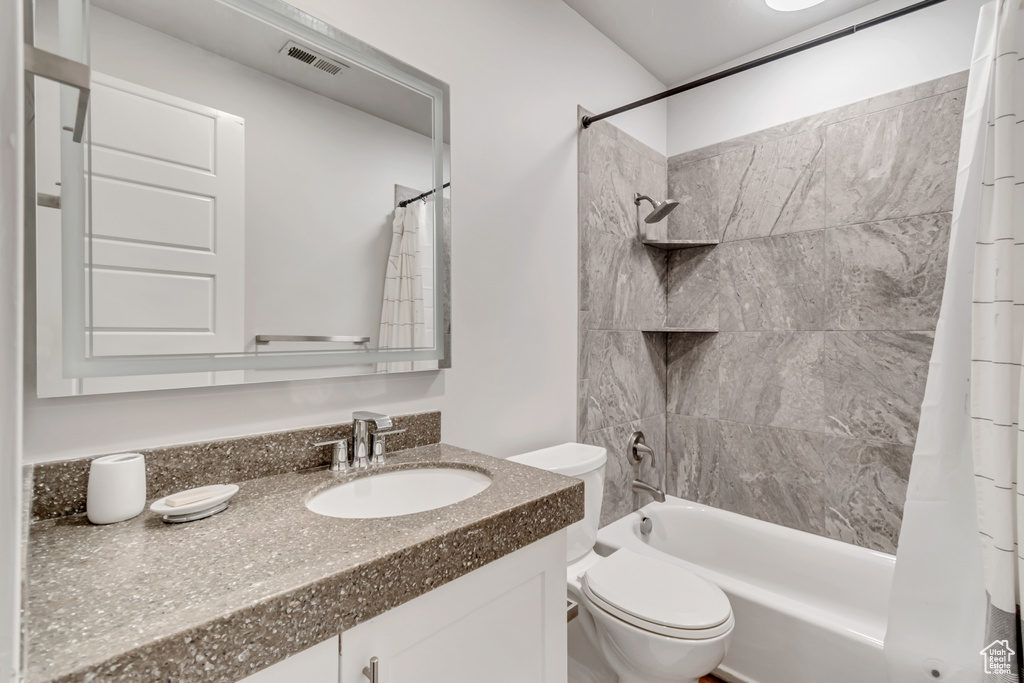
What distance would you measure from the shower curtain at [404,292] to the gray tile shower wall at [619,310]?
81 cm

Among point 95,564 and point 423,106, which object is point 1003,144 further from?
point 95,564

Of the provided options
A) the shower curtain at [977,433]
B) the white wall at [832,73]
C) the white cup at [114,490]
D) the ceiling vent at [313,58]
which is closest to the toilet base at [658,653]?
the shower curtain at [977,433]

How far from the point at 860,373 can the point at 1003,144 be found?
101 centimetres

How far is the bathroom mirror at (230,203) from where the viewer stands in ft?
2.72

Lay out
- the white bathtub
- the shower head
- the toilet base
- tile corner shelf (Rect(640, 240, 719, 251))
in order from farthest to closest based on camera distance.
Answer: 1. tile corner shelf (Rect(640, 240, 719, 251))
2. the shower head
3. the white bathtub
4. the toilet base

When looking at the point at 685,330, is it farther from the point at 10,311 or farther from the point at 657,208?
the point at 10,311

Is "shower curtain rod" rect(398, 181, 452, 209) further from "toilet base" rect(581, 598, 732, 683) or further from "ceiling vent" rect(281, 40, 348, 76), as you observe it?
"toilet base" rect(581, 598, 732, 683)

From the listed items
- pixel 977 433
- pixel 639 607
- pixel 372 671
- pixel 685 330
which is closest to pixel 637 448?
pixel 685 330

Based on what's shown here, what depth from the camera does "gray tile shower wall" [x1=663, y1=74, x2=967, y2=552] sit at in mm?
1789

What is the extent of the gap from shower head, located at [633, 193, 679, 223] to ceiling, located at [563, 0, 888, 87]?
672 mm

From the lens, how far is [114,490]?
2.57 ft

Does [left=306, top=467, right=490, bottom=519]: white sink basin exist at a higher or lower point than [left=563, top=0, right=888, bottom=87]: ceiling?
lower

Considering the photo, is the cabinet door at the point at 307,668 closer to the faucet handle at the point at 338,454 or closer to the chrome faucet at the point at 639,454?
the faucet handle at the point at 338,454

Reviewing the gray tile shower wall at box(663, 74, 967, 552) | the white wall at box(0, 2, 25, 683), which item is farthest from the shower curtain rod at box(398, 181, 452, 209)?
the gray tile shower wall at box(663, 74, 967, 552)
